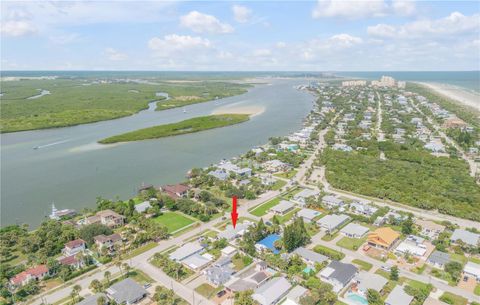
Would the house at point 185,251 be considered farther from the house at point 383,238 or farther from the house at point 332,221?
the house at point 383,238

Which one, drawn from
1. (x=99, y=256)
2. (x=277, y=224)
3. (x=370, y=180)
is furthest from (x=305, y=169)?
(x=99, y=256)

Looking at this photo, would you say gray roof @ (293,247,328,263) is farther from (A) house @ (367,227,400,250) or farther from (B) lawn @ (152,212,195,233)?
(B) lawn @ (152,212,195,233)

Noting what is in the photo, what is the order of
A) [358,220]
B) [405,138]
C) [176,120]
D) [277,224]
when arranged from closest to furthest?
[277,224]
[358,220]
[405,138]
[176,120]

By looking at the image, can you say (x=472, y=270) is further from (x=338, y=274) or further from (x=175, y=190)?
(x=175, y=190)

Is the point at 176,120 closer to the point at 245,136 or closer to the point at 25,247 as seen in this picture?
the point at 245,136

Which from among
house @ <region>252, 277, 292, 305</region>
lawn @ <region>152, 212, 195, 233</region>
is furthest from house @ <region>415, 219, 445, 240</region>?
lawn @ <region>152, 212, 195, 233</region>

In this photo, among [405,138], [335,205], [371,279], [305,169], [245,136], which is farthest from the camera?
[245,136]

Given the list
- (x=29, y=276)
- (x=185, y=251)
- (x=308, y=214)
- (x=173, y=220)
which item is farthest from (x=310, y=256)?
(x=29, y=276)
